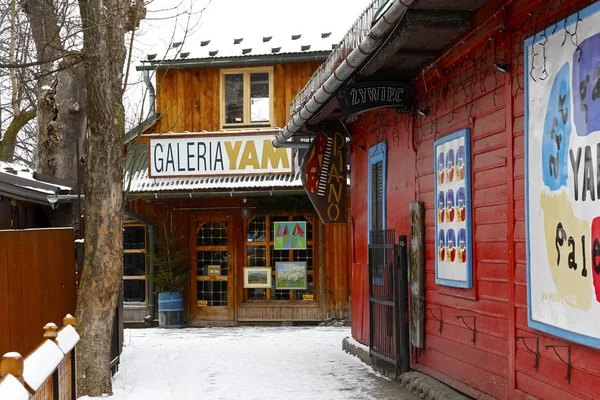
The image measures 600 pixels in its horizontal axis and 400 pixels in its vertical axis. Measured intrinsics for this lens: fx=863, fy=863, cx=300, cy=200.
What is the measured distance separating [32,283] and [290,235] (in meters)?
10.1

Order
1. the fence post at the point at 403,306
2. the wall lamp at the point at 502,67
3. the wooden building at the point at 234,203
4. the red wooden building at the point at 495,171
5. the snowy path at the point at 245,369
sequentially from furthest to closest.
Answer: the wooden building at the point at 234,203 < the fence post at the point at 403,306 < the snowy path at the point at 245,369 < the wall lamp at the point at 502,67 < the red wooden building at the point at 495,171

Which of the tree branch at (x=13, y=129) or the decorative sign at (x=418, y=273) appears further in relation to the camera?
the tree branch at (x=13, y=129)

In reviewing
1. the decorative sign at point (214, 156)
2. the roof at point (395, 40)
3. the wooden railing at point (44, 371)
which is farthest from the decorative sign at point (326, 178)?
the wooden railing at point (44, 371)

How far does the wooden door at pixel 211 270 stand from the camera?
747 inches

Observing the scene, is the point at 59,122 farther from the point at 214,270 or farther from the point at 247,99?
the point at 214,270

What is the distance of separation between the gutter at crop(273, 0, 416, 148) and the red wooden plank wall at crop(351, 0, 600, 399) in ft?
2.84

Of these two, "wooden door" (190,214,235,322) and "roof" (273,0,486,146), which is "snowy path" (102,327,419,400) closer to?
"wooden door" (190,214,235,322)

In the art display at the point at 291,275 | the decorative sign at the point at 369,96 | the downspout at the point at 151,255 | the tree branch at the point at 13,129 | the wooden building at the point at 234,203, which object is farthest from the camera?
the art display at the point at 291,275

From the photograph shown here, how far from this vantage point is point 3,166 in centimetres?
1065

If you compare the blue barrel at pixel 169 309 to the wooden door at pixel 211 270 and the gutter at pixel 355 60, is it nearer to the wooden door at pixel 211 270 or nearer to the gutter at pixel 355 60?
the wooden door at pixel 211 270

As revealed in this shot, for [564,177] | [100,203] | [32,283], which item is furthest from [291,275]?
[564,177]

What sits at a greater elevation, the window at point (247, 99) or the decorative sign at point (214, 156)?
the window at point (247, 99)

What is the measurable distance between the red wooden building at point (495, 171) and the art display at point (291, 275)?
7.71 m

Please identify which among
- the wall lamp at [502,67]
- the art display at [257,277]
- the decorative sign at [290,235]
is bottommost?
the art display at [257,277]
